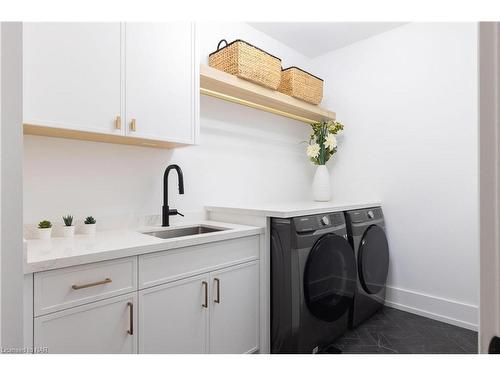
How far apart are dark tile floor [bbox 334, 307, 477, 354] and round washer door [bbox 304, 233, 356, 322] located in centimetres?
25

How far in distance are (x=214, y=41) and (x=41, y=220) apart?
1.78m

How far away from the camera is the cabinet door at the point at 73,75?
1.25 m

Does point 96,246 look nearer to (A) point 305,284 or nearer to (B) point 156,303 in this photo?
(B) point 156,303

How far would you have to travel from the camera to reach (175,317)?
Answer: 145cm

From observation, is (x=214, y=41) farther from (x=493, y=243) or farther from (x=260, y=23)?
(x=493, y=243)

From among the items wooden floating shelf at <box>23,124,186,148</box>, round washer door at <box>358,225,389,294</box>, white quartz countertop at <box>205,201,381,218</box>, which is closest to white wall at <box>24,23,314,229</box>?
wooden floating shelf at <box>23,124,186,148</box>

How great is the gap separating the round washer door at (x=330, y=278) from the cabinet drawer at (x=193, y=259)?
0.36 metres

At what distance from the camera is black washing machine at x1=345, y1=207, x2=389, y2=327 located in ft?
7.45

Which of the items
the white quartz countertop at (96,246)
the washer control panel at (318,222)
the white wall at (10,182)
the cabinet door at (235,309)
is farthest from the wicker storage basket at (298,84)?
→ the white wall at (10,182)

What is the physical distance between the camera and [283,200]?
115 inches

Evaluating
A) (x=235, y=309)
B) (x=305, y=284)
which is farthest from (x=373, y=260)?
(x=235, y=309)

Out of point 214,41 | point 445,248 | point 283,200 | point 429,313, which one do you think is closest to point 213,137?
point 214,41

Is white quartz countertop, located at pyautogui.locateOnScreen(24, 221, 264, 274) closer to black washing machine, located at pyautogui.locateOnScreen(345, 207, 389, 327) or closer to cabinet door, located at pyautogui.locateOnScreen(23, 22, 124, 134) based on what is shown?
cabinet door, located at pyautogui.locateOnScreen(23, 22, 124, 134)

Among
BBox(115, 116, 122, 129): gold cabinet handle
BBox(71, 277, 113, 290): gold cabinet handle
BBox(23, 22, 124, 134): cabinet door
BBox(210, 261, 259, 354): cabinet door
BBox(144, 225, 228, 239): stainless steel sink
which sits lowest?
BBox(210, 261, 259, 354): cabinet door
